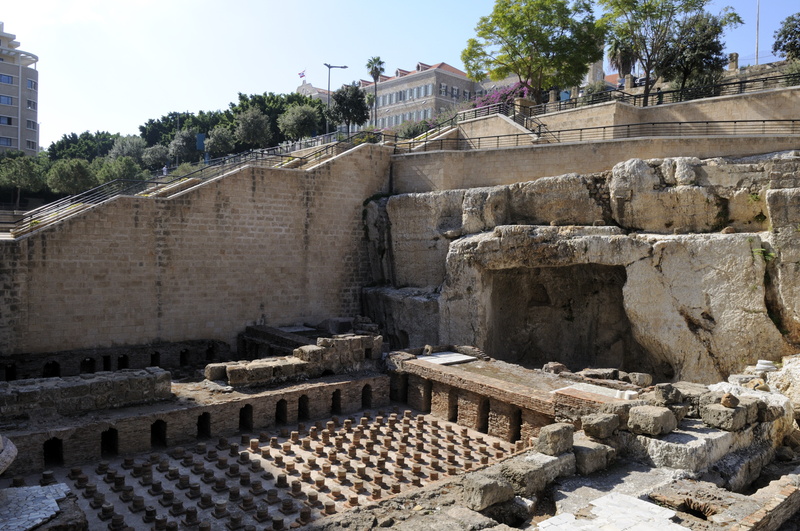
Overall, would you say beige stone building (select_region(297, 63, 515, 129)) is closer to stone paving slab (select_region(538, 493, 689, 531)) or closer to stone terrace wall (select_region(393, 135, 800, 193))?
stone terrace wall (select_region(393, 135, 800, 193))

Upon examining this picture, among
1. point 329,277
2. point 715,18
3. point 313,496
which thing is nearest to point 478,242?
point 329,277

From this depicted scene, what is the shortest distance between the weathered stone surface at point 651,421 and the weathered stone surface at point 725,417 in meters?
0.70

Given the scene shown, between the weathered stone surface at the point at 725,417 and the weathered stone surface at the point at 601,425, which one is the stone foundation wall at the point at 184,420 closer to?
the weathered stone surface at the point at 601,425

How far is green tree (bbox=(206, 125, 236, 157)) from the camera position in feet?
138

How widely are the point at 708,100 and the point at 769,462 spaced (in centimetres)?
1368

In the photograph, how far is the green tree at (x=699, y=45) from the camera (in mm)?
26375

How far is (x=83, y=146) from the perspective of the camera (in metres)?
54.9

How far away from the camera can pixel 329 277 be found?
20656 mm

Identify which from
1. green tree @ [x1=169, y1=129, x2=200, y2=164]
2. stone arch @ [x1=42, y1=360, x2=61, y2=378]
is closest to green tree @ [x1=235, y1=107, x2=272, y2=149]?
green tree @ [x1=169, y1=129, x2=200, y2=164]

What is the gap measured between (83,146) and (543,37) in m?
44.4

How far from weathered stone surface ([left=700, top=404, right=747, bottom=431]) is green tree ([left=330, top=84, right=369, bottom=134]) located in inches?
1244

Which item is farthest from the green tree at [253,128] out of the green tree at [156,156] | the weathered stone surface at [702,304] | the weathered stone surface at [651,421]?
the weathered stone surface at [651,421]

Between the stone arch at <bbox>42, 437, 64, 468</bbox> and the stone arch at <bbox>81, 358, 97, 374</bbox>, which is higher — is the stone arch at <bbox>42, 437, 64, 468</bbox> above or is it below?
below

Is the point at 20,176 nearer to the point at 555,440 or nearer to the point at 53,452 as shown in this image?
the point at 53,452
